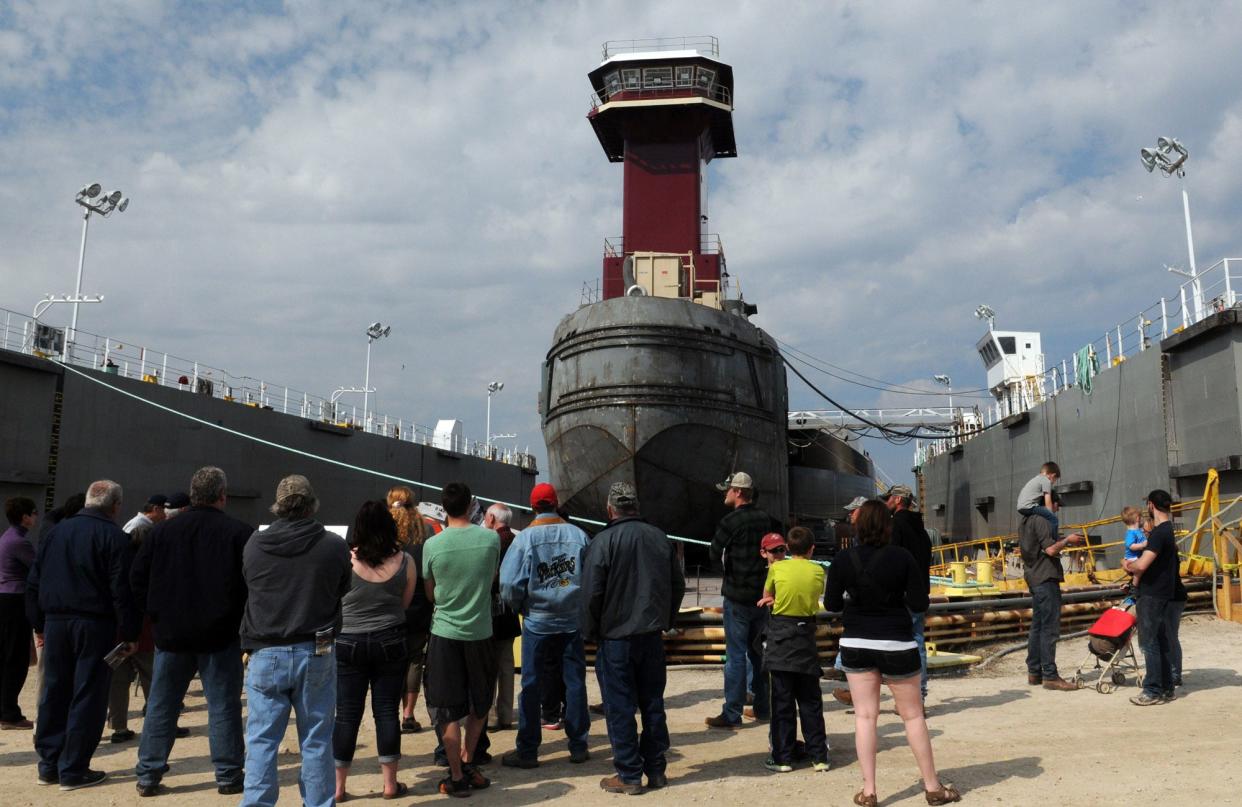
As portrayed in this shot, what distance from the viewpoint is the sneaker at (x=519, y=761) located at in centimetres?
503

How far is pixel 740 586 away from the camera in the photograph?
5.78 meters

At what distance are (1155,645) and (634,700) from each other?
412 centimetres

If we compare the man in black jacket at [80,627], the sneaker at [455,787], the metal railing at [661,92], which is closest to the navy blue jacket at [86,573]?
the man in black jacket at [80,627]

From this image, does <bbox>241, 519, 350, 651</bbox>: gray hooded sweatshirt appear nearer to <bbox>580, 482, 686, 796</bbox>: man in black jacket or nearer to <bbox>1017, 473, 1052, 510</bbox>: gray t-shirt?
<bbox>580, 482, 686, 796</bbox>: man in black jacket

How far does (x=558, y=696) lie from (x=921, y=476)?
38.1 m

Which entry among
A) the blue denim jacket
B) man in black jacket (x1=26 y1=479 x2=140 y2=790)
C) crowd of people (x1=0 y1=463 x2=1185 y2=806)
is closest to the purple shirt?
crowd of people (x1=0 y1=463 x2=1185 y2=806)

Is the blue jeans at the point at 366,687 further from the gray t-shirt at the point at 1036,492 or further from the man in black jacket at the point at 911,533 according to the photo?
the gray t-shirt at the point at 1036,492

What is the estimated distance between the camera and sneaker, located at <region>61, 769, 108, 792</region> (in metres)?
4.63

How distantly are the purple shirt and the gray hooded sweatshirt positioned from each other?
317 cm

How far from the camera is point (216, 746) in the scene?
4508 mm

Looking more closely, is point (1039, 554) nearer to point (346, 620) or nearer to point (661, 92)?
point (346, 620)

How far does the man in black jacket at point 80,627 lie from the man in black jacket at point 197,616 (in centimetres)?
36

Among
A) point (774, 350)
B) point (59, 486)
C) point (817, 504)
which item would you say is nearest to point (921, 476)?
point (817, 504)

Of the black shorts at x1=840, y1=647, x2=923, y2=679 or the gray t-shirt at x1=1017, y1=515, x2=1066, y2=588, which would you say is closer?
the black shorts at x1=840, y1=647, x2=923, y2=679
